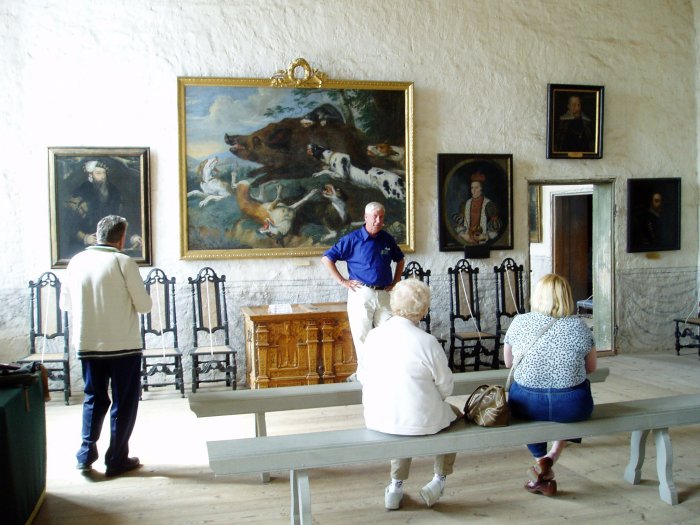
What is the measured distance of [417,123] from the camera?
9.22 metres

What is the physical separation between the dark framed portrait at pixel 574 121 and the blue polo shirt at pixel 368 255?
363 centimetres

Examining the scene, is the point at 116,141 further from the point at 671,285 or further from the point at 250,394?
the point at 671,285

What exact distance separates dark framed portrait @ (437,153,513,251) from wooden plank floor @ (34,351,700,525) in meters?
4.00

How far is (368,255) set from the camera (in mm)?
7184

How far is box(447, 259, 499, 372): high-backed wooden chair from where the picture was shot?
899 cm

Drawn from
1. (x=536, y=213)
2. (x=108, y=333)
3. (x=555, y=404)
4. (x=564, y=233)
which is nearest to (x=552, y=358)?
(x=555, y=404)

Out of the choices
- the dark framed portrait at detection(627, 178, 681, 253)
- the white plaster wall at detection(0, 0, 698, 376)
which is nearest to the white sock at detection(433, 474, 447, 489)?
the white plaster wall at detection(0, 0, 698, 376)

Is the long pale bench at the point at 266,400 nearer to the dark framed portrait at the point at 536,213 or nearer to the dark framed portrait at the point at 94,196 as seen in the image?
the dark framed portrait at the point at 94,196

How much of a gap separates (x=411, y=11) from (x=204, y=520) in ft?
23.2

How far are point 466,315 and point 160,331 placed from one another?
3.91 meters

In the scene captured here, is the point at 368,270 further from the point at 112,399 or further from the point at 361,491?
the point at 112,399

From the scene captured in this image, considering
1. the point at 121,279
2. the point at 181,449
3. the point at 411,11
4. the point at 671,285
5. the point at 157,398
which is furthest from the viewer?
the point at 671,285

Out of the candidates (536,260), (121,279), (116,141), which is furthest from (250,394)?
(536,260)

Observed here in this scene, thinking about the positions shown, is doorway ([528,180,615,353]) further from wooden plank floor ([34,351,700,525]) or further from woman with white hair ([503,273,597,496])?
woman with white hair ([503,273,597,496])
